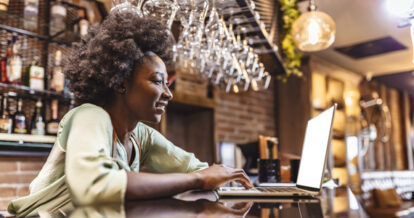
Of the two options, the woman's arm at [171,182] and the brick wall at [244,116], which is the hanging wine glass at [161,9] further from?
the brick wall at [244,116]

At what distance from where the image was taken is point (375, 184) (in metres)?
5.54

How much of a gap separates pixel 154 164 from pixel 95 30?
1.44 feet

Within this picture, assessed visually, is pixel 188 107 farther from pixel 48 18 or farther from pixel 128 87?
pixel 128 87

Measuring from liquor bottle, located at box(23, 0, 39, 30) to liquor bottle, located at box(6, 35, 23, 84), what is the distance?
0.55ft

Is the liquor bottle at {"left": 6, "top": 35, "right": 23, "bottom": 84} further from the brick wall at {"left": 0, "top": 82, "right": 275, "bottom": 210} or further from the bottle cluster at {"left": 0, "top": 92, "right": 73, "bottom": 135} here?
the brick wall at {"left": 0, "top": 82, "right": 275, "bottom": 210}

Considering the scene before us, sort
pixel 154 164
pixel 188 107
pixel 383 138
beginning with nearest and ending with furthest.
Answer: pixel 154 164 → pixel 188 107 → pixel 383 138

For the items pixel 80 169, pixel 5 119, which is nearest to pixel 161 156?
pixel 80 169

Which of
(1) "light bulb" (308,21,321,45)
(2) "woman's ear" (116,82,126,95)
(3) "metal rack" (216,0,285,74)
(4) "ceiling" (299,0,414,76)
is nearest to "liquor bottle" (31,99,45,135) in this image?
(3) "metal rack" (216,0,285,74)

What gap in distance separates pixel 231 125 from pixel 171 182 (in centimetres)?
315

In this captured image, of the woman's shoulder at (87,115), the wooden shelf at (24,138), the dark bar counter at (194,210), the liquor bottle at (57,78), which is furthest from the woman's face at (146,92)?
the liquor bottle at (57,78)

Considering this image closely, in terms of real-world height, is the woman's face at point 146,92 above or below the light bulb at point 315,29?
below

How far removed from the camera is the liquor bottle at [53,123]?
7.47ft

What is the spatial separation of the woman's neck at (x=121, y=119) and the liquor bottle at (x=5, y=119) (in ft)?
4.48

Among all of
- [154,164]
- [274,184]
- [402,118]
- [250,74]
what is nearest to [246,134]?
[250,74]
